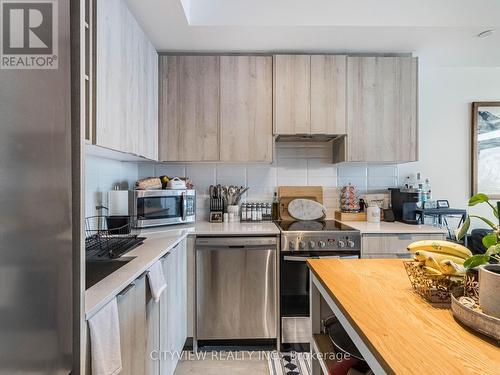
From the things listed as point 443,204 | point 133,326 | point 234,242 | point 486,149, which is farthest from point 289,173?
point 133,326

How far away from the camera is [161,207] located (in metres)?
2.48

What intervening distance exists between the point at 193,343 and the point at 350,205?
1.80m

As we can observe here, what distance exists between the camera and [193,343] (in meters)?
2.36

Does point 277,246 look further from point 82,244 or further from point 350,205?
point 82,244

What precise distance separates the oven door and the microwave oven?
896 mm

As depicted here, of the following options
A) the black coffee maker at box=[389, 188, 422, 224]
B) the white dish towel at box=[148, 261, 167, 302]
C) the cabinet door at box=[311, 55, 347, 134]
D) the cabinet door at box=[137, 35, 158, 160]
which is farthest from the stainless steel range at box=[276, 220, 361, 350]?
the cabinet door at box=[137, 35, 158, 160]

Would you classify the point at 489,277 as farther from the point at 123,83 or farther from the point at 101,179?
the point at 101,179

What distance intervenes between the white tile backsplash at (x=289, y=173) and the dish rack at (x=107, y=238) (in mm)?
880

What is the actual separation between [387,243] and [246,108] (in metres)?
1.58

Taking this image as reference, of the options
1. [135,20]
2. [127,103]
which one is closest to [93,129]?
[127,103]

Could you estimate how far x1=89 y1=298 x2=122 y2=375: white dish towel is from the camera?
3.13ft

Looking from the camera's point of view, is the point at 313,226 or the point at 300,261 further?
the point at 313,226

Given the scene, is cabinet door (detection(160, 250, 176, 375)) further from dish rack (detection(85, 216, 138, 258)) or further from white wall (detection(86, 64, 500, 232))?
white wall (detection(86, 64, 500, 232))

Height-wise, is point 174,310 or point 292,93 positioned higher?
point 292,93
